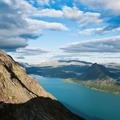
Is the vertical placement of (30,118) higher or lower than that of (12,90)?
lower

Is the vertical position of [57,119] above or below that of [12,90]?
below

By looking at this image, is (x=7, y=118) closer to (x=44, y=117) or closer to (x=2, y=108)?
(x=2, y=108)

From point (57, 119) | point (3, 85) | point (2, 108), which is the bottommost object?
point (57, 119)

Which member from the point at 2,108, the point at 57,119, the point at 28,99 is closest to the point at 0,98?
the point at 2,108

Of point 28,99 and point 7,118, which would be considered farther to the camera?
→ point 28,99

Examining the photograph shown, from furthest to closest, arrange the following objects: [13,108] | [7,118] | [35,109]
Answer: [35,109] < [13,108] < [7,118]

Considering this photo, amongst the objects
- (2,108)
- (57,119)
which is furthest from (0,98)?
(57,119)

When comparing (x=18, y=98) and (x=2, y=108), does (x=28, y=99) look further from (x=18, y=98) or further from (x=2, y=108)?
(x=2, y=108)

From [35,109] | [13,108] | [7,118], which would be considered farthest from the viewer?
[35,109]

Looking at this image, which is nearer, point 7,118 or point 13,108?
point 7,118
